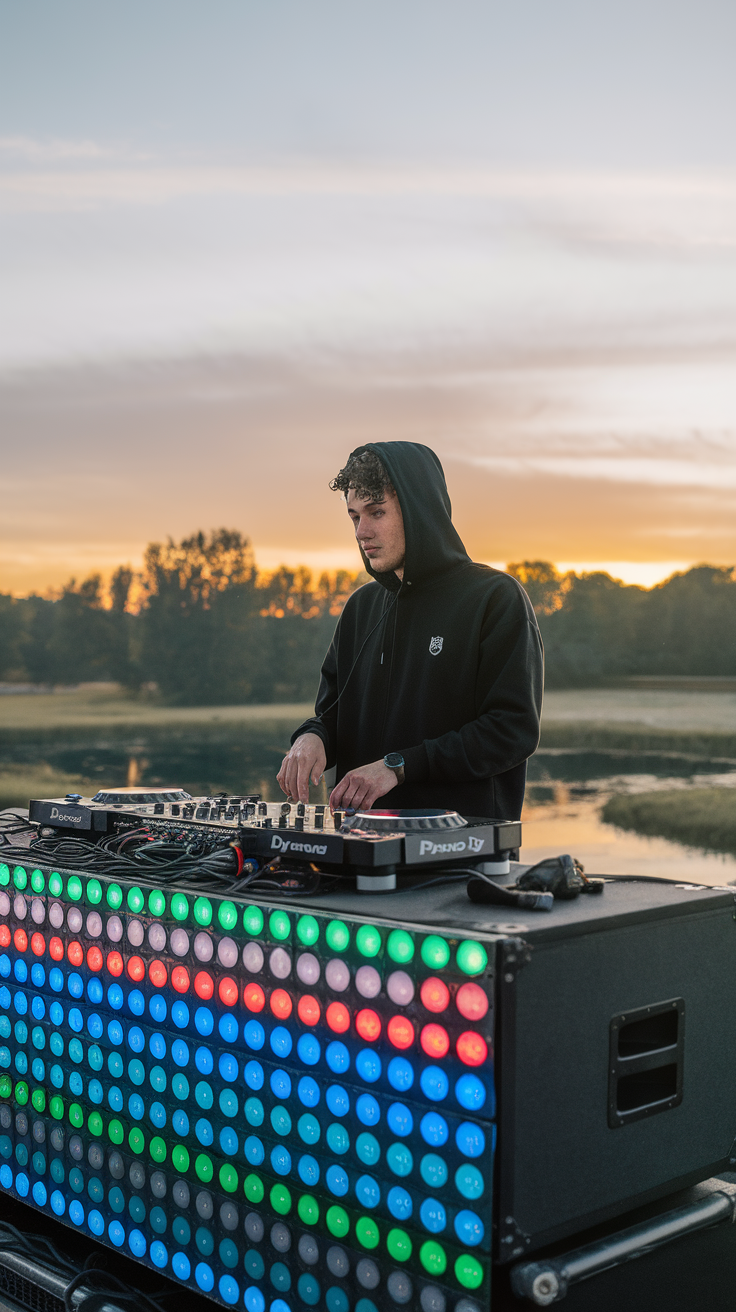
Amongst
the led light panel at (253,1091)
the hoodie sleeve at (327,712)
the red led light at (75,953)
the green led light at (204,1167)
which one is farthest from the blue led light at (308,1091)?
the hoodie sleeve at (327,712)

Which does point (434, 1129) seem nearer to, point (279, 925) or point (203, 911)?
point (279, 925)

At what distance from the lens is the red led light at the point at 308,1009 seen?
1061 millimetres

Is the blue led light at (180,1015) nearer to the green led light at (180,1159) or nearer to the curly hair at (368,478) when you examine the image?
the green led light at (180,1159)

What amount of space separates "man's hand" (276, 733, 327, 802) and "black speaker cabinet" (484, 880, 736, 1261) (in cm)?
75

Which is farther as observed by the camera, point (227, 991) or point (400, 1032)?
point (227, 991)

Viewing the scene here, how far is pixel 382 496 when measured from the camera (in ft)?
6.32

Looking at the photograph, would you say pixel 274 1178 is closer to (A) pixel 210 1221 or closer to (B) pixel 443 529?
(A) pixel 210 1221

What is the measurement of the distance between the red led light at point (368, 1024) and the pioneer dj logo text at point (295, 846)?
0.21 meters

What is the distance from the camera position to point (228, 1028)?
1.17 m

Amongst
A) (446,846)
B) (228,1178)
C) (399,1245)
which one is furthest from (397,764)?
(399,1245)

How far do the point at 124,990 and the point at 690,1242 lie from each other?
2.46ft

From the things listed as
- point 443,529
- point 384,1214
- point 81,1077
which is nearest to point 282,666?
point 443,529

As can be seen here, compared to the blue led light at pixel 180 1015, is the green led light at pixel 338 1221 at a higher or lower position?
lower

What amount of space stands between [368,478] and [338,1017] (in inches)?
44.4
